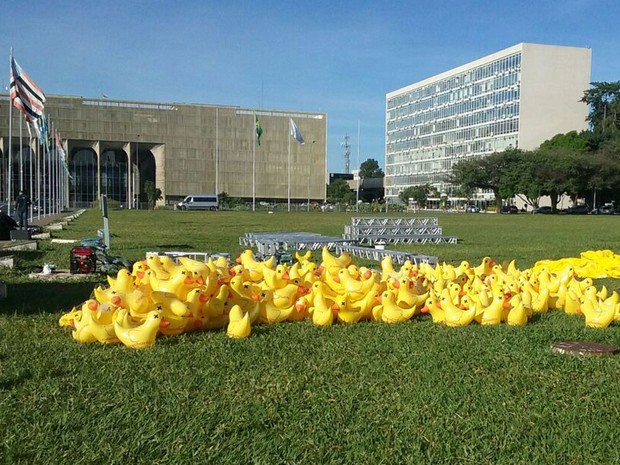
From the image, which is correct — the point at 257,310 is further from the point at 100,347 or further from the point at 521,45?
the point at 521,45

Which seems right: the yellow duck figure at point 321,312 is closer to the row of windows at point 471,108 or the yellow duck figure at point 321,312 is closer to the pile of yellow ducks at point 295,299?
the pile of yellow ducks at point 295,299

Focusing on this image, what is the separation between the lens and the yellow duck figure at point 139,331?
19.2ft

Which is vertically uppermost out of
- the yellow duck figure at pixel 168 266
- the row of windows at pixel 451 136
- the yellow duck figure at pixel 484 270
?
the row of windows at pixel 451 136

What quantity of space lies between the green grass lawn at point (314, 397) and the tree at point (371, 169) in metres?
173

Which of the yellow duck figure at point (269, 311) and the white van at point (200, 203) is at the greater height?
the white van at point (200, 203)

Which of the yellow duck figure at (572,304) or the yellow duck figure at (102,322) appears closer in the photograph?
the yellow duck figure at (102,322)

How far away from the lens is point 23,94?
24.1 metres

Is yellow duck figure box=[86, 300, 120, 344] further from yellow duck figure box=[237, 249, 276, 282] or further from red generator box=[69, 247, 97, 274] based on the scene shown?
red generator box=[69, 247, 97, 274]

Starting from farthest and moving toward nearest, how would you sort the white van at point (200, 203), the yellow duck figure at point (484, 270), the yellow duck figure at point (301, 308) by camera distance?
the white van at point (200, 203) → the yellow duck figure at point (484, 270) → the yellow duck figure at point (301, 308)

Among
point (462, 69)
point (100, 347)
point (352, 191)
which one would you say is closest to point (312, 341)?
point (100, 347)

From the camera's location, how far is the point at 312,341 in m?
6.34

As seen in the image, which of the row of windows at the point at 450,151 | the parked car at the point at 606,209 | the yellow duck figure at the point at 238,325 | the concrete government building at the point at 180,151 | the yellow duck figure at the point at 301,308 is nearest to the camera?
the yellow duck figure at the point at 238,325

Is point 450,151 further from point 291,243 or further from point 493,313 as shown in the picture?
point 493,313

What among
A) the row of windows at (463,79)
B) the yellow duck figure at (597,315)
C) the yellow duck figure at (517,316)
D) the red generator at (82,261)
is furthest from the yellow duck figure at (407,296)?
the row of windows at (463,79)
